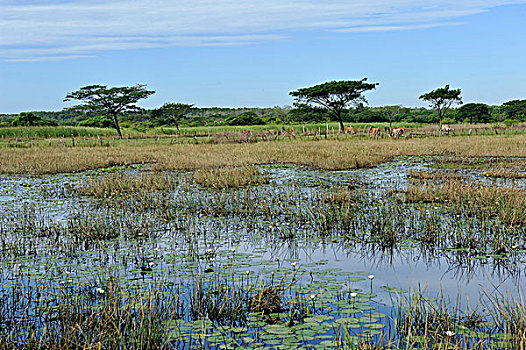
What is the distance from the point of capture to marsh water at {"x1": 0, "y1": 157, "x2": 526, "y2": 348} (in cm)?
514

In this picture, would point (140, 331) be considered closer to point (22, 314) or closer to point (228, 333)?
point (228, 333)

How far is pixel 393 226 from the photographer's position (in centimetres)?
918

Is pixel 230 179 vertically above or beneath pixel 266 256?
above

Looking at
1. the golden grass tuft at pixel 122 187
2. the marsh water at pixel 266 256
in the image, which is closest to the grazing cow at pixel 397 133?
the golden grass tuft at pixel 122 187

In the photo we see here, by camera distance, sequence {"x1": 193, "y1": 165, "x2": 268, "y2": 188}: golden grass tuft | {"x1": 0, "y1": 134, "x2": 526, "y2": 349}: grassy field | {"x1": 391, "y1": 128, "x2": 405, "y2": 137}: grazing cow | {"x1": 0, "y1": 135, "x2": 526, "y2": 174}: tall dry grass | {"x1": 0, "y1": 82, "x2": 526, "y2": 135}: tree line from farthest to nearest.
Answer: {"x1": 0, "y1": 82, "x2": 526, "y2": 135}: tree line
{"x1": 391, "y1": 128, "x2": 405, "y2": 137}: grazing cow
{"x1": 0, "y1": 135, "x2": 526, "y2": 174}: tall dry grass
{"x1": 193, "y1": 165, "x2": 268, "y2": 188}: golden grass tuft
{"x1": 0, "y1": 134, "x2": 526, "y2": 349}: grassy field

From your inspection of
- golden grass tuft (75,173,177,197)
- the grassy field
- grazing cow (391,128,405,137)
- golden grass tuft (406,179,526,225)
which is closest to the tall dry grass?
the grassy field

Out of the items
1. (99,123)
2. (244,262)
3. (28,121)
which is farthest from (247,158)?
(99,123)

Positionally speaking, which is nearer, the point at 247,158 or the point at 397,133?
the point at 247,158

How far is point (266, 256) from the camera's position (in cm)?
761

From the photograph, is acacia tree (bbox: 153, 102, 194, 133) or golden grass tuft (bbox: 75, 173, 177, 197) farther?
acacia tree (bbox: 153, 102, 194, 133)

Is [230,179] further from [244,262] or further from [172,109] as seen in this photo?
[172,109]

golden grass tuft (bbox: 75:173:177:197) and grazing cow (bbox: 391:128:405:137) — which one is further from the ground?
grazing cow (bbox: 391:128:405:137)

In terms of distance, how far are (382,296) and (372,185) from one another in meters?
9.12

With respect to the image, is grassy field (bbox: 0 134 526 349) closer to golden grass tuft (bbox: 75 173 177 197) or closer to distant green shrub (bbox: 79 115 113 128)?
golden grass tuft (bbox: 75 173 177 197)
